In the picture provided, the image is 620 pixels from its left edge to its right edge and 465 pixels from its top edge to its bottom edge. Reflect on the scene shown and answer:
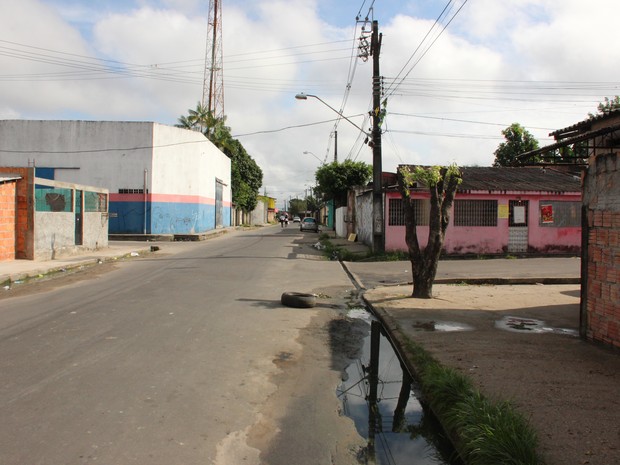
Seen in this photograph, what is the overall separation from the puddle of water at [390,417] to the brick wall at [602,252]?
2687mm

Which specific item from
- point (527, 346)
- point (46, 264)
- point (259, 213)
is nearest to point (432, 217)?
point (527, 346)

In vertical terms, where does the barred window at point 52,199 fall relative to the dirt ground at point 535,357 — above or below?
above

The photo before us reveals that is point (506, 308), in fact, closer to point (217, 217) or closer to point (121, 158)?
point (121, 158)

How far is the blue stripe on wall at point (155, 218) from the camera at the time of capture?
32.9 m

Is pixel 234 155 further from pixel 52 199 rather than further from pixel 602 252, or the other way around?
pixel 602 252

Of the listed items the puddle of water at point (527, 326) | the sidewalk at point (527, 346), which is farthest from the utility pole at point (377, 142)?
the puddle of water at point (527, 326)

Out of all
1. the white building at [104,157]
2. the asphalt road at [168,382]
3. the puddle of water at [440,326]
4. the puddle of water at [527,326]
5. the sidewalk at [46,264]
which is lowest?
the asphalt road at [168,382]

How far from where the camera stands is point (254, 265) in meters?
16.9

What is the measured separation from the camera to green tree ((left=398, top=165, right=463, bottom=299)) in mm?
10375

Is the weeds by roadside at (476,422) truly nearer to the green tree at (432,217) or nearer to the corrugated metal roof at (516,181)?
the green tree at (432,217)

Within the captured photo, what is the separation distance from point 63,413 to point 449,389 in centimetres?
341

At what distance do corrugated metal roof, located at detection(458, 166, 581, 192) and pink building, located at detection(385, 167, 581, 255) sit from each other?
0.29 ft

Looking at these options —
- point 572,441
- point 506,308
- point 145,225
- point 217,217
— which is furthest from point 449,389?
point 217,217

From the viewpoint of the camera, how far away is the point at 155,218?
33.3 metres
